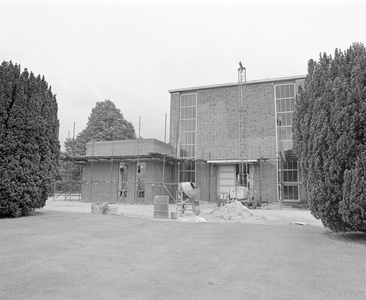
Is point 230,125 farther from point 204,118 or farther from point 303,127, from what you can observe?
point 303,127

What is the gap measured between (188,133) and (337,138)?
67.1 ft

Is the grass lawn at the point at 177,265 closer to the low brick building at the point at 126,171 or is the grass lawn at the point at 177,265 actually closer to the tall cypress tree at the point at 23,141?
the tall cypress tree at the point at 23,141

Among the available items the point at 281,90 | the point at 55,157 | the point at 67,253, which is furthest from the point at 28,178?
the point at 281,90

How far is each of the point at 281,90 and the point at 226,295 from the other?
23939 mm

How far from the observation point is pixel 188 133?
28.3 metres

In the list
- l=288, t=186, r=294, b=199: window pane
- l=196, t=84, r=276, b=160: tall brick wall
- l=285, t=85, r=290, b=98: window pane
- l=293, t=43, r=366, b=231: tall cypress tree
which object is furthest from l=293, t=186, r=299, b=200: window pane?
l=293, t=43, r=366, b=231: tall cypress tree

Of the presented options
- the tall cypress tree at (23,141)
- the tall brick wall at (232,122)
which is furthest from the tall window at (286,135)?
the tall cypress tree at (23,141)

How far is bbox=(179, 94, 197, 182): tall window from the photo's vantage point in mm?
27594

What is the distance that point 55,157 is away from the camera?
14062mm

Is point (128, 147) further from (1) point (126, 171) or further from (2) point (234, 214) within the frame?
(2) point (234, 214)

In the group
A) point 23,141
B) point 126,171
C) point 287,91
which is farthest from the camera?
point 287,91

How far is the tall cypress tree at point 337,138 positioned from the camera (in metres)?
7.80

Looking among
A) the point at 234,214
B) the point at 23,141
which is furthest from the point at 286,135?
the point at 23,141

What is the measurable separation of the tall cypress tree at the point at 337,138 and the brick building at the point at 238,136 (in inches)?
570
